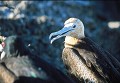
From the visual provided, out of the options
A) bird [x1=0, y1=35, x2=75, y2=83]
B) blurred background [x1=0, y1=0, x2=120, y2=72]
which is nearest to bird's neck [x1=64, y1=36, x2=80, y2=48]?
bird [x1=0, y1=35, x2=75, y2=83]

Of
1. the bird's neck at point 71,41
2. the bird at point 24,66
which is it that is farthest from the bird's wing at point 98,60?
the bird at point 24,66

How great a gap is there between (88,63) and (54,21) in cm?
424

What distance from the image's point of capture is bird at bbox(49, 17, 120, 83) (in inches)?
277

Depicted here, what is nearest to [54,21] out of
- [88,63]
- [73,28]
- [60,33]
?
[73,28]

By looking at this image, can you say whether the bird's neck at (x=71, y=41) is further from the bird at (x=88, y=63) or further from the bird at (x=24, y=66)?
the bird at (x=24, y=66)

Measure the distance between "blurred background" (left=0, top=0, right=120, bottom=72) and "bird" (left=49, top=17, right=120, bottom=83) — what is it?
195cm

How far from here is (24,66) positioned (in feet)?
20.2

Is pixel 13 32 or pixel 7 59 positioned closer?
pixel 7 59

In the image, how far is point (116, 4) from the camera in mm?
13109

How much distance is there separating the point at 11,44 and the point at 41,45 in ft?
13.7

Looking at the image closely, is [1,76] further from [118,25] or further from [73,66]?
[118,25]

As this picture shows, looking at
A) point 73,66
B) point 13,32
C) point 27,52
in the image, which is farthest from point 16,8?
point 27,52

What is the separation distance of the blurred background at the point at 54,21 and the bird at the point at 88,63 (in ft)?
6.41

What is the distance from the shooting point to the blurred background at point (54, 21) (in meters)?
10.2
